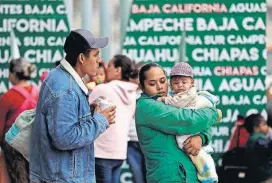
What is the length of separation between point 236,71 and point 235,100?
0.33 meters

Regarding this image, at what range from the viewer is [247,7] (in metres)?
10.9

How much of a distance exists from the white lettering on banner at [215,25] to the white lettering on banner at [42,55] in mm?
1651

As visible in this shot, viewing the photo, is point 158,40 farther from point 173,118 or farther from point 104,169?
point 173,118

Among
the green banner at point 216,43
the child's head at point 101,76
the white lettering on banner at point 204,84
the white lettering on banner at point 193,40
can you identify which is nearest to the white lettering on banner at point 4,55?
the green banner at point 216,43

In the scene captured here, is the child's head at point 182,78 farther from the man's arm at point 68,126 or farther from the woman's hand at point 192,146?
the man's arm at point 68,126

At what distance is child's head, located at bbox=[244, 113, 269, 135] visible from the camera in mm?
10352

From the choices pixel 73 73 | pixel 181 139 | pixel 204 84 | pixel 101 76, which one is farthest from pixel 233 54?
pixel 73 73

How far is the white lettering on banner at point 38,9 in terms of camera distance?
10906mm

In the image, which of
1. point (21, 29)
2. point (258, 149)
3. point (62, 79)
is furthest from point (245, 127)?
point (62, 79)

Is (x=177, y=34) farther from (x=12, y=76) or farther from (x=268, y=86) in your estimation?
(x=12, y=76)

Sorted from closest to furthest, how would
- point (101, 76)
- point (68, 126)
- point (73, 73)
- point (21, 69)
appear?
1. point (68, 126)
2. point (73, 73)
3. point (21, 69)
4. point (101, 76)

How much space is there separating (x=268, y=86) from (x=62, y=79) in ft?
21.0

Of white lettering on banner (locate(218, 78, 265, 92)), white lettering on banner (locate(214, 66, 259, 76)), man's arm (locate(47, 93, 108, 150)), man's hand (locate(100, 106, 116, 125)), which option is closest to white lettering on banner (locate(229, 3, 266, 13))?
white lettering on banner (locate(214, 66, 259, 76))

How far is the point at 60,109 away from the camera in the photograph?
5.50 metres
